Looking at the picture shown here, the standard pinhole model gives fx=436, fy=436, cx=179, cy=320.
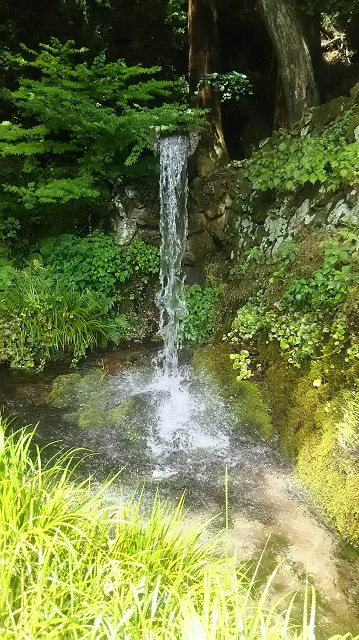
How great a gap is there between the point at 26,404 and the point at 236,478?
2408 mm

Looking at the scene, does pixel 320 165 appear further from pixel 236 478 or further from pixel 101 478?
pixel 101 478

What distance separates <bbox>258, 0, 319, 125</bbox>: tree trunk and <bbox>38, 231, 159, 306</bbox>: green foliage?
276 centimetres

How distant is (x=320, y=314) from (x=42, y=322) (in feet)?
11.0

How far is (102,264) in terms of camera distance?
20.0ft

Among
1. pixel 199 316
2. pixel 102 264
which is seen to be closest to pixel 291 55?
pixel 199 316

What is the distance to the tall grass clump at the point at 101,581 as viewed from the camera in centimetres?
154

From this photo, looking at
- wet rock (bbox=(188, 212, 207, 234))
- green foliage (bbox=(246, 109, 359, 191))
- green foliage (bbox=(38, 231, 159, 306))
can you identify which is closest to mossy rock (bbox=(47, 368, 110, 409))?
green foliage (bbox=(38, 231, 159, 306))

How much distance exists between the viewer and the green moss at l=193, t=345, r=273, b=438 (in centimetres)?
429

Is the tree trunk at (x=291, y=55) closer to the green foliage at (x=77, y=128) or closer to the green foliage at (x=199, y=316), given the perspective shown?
the green foliage at (x=77, y=128)

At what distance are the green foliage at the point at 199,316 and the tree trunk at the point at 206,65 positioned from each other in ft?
6.30

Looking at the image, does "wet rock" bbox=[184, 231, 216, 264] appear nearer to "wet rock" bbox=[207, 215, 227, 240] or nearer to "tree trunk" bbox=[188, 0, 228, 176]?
"wet rock" bbox=[207, 215, 227, 240]

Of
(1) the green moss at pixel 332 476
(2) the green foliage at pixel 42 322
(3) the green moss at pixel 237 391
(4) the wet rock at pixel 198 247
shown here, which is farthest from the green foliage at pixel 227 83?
(1) the green moss at pixel 332 476

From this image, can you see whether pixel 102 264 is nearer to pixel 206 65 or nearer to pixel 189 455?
pixel 189 455

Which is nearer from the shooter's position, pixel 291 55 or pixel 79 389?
pixel 79 389
